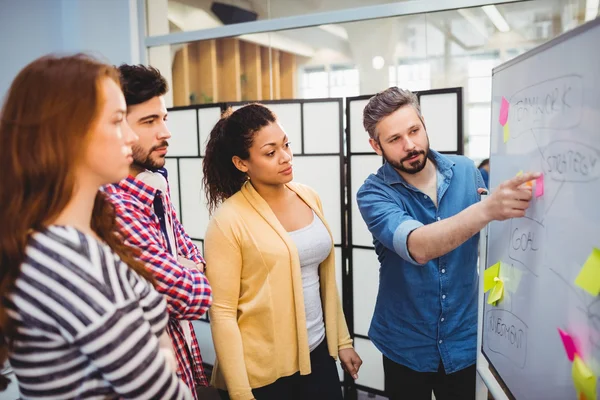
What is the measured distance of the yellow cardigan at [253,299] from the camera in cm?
147

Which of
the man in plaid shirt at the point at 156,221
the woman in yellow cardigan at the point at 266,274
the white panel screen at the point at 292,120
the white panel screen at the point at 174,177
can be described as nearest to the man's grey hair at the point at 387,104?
the woman in yellow cardigan at the point at 266,274

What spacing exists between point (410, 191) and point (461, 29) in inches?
60.6

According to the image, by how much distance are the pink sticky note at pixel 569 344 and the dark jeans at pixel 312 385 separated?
0.88 m

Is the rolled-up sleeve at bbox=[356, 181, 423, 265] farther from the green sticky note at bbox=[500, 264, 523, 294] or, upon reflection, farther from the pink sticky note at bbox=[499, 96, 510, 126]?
the pink sticky note at bbox=[499, 96, 510, 126]

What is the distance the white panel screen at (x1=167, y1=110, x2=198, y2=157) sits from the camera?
291 centimetres

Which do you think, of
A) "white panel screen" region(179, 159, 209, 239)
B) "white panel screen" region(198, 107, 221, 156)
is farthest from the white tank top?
"white panel screen" region(179, 159, 209, 239)

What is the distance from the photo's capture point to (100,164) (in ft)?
2.83

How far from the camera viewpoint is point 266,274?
1.51 meters

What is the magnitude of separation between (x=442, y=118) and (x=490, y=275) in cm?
114

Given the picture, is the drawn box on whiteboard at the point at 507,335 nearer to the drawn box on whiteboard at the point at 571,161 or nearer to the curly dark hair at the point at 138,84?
the drawn box on whiteboard at the point at 571,161

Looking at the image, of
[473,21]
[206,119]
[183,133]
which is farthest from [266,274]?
[473,21]

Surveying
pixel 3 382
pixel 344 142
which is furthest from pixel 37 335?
pixel 344 142

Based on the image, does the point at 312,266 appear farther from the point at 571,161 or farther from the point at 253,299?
the point at 571,161

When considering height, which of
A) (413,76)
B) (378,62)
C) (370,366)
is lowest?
(370,366)
